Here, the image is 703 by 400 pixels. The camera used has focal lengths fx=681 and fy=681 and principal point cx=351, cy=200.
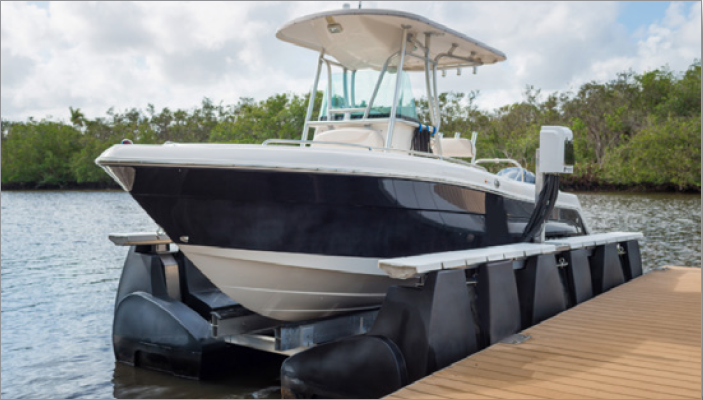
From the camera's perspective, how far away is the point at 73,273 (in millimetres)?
13703

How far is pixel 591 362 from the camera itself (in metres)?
4.18

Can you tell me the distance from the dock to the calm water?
2472 mm

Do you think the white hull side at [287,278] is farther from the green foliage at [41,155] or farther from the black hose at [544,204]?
the green foliage at [41,155]

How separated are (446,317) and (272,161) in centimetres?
159

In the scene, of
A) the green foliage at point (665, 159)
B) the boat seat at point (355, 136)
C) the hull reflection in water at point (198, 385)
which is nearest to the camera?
the hull reflection in water at point (198, 385)

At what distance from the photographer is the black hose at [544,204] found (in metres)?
6.27

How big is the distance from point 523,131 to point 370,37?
43526mm

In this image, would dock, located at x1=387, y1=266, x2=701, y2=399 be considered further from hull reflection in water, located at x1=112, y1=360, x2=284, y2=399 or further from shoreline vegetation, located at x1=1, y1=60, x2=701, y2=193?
shoreline vegetation, located at x1=1, y1=60, x2=701, y2=193

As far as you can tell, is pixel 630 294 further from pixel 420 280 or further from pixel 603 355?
pixel 420 280

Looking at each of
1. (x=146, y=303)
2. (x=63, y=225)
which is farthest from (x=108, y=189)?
(x=146, y=303)

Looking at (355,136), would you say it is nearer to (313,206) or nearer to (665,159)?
(313,206)

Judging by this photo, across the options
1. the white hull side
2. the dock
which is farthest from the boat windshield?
the dock

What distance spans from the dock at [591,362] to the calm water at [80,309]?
2.47 m

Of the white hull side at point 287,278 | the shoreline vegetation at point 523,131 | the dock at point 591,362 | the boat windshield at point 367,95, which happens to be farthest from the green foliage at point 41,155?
the dock at point 591,362
